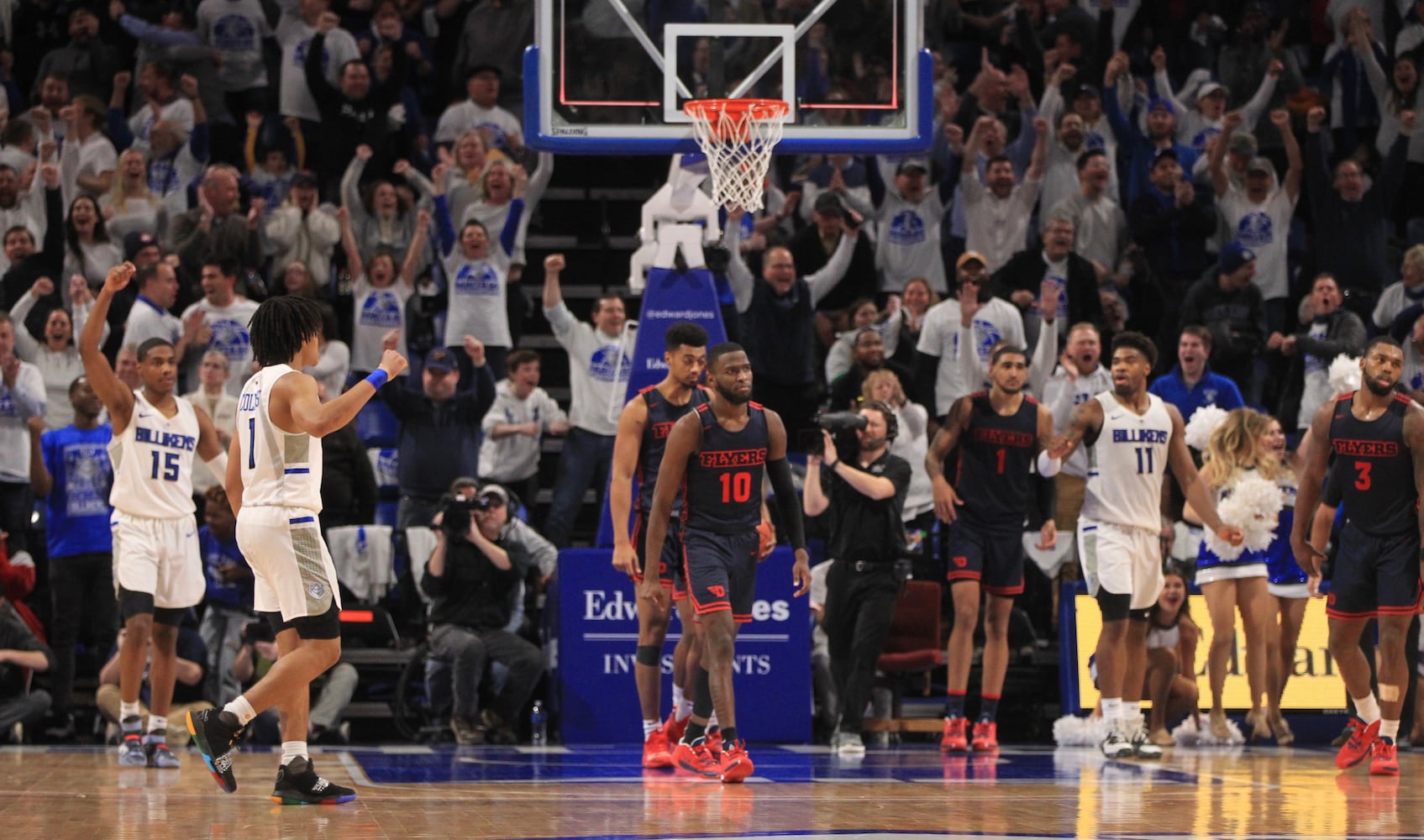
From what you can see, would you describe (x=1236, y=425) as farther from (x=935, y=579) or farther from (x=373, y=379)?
(x=373, y=379)

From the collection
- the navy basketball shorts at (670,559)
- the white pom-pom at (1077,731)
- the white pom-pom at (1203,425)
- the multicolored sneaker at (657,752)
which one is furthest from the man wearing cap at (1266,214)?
the multicolored sneaker at (657,752)

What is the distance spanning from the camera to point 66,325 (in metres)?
14.8

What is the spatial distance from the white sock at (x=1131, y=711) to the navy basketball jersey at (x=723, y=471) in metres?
3.37

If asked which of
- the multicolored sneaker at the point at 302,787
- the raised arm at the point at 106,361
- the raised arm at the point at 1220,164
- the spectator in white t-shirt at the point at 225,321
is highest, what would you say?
the raised arm at the point at 1220,164

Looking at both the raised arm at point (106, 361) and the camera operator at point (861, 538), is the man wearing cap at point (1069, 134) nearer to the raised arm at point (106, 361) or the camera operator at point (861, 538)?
the camera operator at point (861, 538)

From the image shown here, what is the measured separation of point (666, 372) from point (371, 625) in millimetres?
3223

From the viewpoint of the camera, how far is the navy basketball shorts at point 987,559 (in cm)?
1225

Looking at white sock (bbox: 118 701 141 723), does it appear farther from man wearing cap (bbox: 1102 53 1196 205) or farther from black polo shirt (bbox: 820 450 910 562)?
man wearing cap (bbox: 1102 53 1196 205)

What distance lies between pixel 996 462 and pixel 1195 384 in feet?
10.6

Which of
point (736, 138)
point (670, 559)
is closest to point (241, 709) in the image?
point (670, 559)

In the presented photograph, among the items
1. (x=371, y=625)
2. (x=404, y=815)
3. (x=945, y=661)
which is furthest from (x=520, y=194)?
(x=404, y=815)

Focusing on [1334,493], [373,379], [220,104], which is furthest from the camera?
[220,104]

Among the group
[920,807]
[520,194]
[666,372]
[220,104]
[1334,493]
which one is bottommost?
[920,807]

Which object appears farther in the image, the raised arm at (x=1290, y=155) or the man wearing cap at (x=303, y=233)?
the raised arm at (x=1290, y=155)
